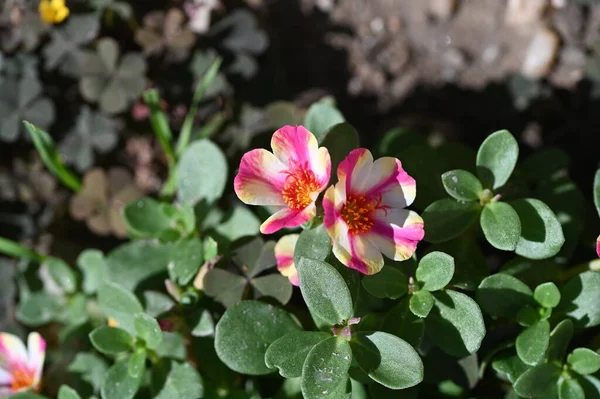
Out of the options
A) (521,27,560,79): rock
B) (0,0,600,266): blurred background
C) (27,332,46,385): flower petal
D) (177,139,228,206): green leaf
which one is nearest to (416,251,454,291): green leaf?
(177,139,228,206): green leaf

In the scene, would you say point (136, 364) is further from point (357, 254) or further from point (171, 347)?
point (357, 254)

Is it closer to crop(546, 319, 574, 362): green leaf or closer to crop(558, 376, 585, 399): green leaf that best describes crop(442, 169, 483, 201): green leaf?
crop(546, 319, 574, 362): green leaf

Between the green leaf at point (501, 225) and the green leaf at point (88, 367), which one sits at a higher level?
the green leaf at point (501, 225)

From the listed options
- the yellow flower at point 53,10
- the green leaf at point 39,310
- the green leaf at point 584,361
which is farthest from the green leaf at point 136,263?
the green leaf at point 584,361

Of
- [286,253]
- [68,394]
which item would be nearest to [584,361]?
[286,253]

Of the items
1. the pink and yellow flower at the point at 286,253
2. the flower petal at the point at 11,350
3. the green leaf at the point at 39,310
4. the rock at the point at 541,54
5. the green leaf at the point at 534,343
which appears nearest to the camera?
the green leaf at the point at 534,343

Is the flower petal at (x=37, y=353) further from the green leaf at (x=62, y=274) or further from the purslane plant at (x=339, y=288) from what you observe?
the green leaf at (x=62, y=274)
